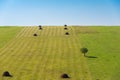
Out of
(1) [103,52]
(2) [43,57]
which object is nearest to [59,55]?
(2) [43,57]

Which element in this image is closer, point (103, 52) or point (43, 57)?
point (43, 57)

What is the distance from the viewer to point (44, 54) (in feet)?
281

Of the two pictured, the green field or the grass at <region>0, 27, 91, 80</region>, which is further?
the green field

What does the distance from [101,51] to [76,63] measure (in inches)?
721

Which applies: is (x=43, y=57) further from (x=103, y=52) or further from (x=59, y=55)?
(x=103, y=52)

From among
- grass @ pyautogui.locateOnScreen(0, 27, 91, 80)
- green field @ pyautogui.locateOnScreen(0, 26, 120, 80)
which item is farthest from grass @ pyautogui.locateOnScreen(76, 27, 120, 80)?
grass @ pyautogui.locateOnScreen(0, 27, 91, 80)

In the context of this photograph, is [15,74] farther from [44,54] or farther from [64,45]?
[64,45]

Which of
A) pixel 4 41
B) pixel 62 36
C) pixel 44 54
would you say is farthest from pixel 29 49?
pixel 62 36

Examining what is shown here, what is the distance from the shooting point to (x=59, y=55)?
83.8m

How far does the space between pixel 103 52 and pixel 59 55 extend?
14422mm

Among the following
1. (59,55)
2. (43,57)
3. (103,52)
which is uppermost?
(103,52)

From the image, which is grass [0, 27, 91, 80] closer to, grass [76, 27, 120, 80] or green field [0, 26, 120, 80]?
green field [0, 26, 120, 80]

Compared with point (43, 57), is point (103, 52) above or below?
above

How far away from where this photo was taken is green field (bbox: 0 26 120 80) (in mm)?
65250
